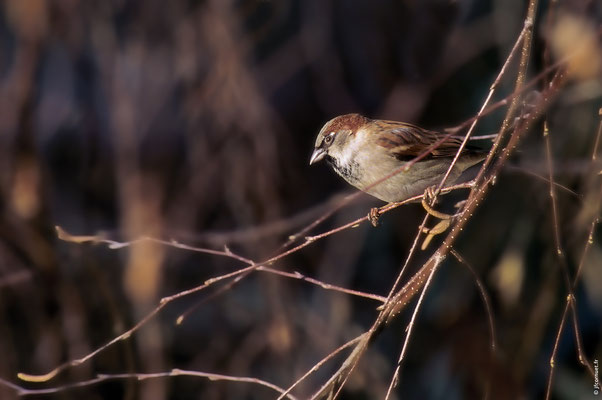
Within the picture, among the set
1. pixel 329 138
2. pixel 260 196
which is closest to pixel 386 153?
pixel 329 138

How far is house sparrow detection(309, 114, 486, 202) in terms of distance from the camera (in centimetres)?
288

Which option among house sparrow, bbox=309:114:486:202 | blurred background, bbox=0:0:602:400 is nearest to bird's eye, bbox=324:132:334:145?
house sparrow, bbox=309:114:486:202

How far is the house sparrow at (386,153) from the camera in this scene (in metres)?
2.88

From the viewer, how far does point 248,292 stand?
5.40m

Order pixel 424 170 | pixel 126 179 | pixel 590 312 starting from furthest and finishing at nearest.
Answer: pixel 590 312 < pixel 126 179 < pixel 424 170

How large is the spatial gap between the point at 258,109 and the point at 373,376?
1.50 meters

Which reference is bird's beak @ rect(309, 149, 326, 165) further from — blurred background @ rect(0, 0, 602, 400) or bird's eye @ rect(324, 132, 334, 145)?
blurred background @ rect(0, 0, 602, 400)

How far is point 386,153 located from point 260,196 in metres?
1.15

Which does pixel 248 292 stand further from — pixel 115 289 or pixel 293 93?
pixel 293 93

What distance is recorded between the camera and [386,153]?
9.79ft

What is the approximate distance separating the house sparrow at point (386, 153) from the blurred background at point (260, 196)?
223mm

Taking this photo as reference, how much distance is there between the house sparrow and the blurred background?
0.22 m

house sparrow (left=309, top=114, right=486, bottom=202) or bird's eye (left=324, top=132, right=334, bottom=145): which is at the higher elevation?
bird's eye (left=324, top=132, right=334, bottom=145)

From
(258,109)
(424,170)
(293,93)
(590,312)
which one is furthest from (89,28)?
(590,312)
